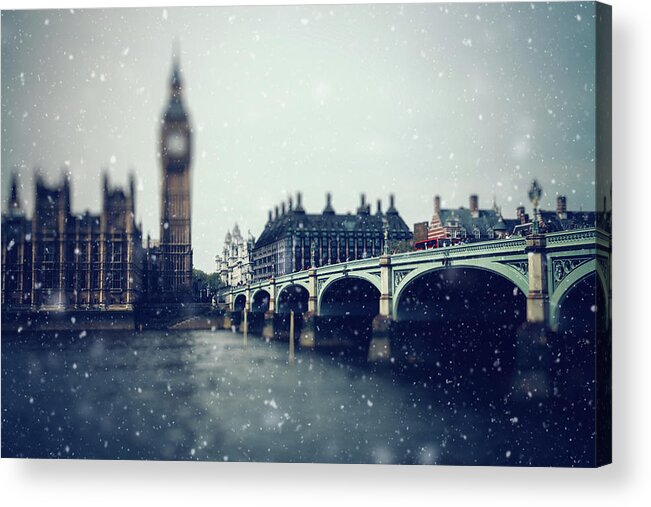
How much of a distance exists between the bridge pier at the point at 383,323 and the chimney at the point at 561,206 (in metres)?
1.86

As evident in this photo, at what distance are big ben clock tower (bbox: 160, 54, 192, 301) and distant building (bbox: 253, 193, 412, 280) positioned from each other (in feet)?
2.46

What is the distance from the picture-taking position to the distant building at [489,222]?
332 inches

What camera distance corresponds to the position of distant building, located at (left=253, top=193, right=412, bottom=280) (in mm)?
8789

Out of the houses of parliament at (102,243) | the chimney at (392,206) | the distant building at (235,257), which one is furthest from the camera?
the houses of parliament at (102,243)

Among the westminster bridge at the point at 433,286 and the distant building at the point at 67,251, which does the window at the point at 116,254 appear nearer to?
the distant building at the point at 67,251

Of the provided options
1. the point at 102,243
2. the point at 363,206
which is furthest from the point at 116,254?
the point at 363,206

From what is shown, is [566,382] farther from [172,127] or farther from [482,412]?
[172,127]

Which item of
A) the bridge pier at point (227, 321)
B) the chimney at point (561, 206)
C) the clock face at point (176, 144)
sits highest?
the clock face at point (176, 144)

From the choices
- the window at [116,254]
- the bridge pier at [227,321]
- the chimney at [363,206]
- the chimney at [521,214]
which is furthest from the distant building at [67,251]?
the chimney at [521,214]

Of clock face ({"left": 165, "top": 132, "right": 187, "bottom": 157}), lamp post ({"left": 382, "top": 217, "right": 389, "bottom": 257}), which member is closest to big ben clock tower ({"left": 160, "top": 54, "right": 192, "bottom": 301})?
clock face ({"left": 165, "top": 132, "right": 187, "bottom": 157})

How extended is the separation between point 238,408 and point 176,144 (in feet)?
9.07

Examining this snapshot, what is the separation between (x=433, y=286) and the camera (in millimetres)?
9289

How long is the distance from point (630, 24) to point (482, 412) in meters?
3.98

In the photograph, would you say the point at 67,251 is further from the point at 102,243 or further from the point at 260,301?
the point at 260,301
